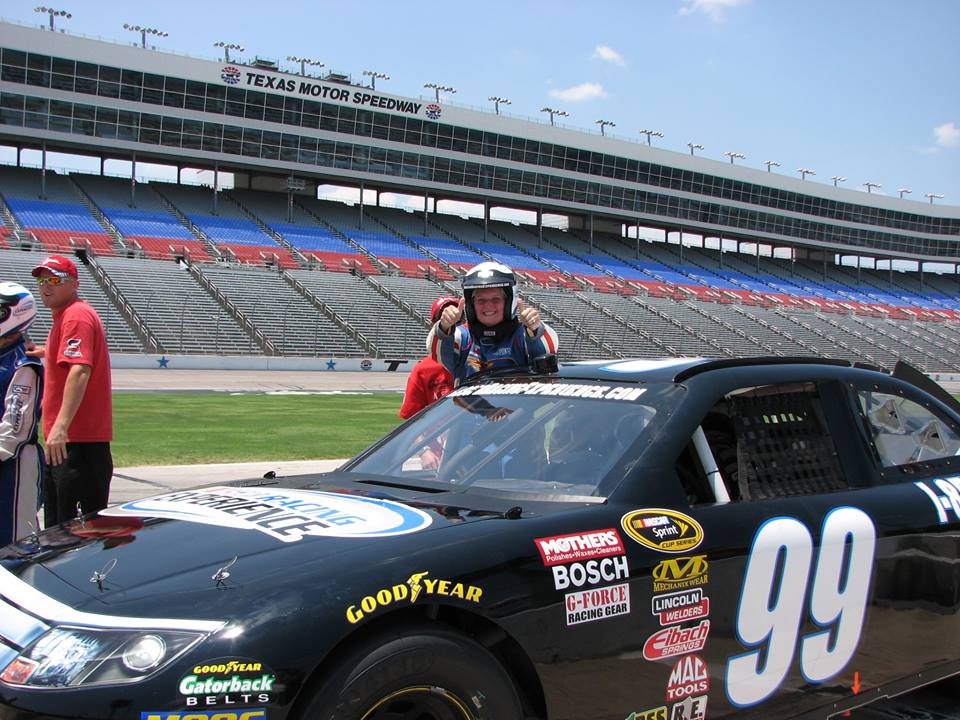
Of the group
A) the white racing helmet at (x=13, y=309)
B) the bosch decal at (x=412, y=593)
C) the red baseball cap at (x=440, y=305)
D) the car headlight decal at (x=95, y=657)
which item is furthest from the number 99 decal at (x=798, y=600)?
the white racing helmet at (x=13, y=309)

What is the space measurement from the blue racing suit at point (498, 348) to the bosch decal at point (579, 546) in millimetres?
2440

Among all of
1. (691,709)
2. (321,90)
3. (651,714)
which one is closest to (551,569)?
(651,714)

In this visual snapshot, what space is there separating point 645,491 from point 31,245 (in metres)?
40.2

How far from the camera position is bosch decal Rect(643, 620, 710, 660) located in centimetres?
268

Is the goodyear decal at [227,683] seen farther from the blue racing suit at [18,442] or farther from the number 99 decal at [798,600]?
the blue racing suit at [18,442]

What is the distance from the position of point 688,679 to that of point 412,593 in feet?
3.33

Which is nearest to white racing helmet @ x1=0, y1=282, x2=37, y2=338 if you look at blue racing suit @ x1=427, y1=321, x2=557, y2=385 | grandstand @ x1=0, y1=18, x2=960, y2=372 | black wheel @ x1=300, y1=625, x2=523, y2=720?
blue racing suit @ x1=427, y1=321, x2=557, y2=385

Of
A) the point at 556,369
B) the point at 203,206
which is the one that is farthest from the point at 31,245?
the point at 556,369

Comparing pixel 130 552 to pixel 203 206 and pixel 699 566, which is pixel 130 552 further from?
pixel 203 206

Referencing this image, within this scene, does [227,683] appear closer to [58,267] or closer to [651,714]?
[651,714]

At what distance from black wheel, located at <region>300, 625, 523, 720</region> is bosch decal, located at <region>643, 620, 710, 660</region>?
1.61 ft

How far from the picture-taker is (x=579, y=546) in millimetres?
2637

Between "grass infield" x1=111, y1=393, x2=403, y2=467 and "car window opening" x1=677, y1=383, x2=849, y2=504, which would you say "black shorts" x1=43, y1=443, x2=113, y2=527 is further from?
"grass infield" x1=111, y1=393, x2=403, y2=467

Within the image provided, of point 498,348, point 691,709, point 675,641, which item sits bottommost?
point 691,709
